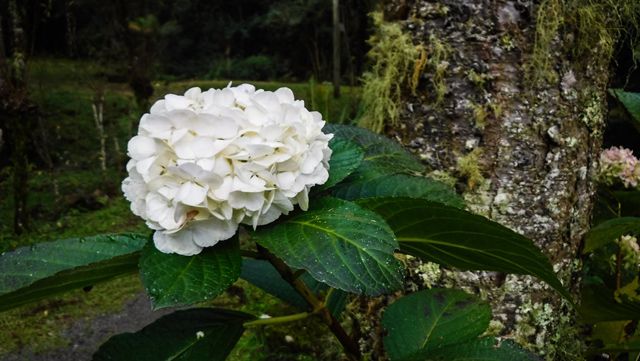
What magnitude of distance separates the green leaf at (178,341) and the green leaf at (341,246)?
213 mm

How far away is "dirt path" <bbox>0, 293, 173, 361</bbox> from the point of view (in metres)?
2.23

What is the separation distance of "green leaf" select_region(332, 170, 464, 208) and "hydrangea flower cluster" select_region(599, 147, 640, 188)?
3.35 feet

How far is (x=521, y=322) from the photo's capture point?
1.33 m

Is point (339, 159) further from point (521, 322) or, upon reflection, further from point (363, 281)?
point (521, 322)

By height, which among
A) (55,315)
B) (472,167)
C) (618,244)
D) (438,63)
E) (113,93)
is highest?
(438,63)

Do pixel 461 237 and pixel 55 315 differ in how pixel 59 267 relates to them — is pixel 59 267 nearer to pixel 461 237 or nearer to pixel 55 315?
pixel 461 237

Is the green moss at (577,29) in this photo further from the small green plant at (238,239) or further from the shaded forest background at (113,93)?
the small green plant at (238,239)

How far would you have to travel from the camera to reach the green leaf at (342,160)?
2.30 feet

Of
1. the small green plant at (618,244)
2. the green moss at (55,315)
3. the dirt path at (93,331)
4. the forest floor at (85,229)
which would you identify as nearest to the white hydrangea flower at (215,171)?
the small green plant at (618,244)

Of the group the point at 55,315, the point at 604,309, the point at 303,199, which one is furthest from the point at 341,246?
the point at 55,315

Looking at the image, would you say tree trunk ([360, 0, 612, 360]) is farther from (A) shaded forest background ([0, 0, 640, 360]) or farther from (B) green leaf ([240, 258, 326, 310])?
(B) green leaf ([240, 258, 326, 310])

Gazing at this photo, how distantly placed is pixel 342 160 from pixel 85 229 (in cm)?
350

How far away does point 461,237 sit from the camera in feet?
2.13

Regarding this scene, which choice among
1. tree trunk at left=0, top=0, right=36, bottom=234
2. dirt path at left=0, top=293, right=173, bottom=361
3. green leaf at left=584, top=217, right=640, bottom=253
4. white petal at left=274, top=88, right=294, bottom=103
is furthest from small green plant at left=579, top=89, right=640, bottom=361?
tree trunk at left=0, top=0, right=36, bottom=234
